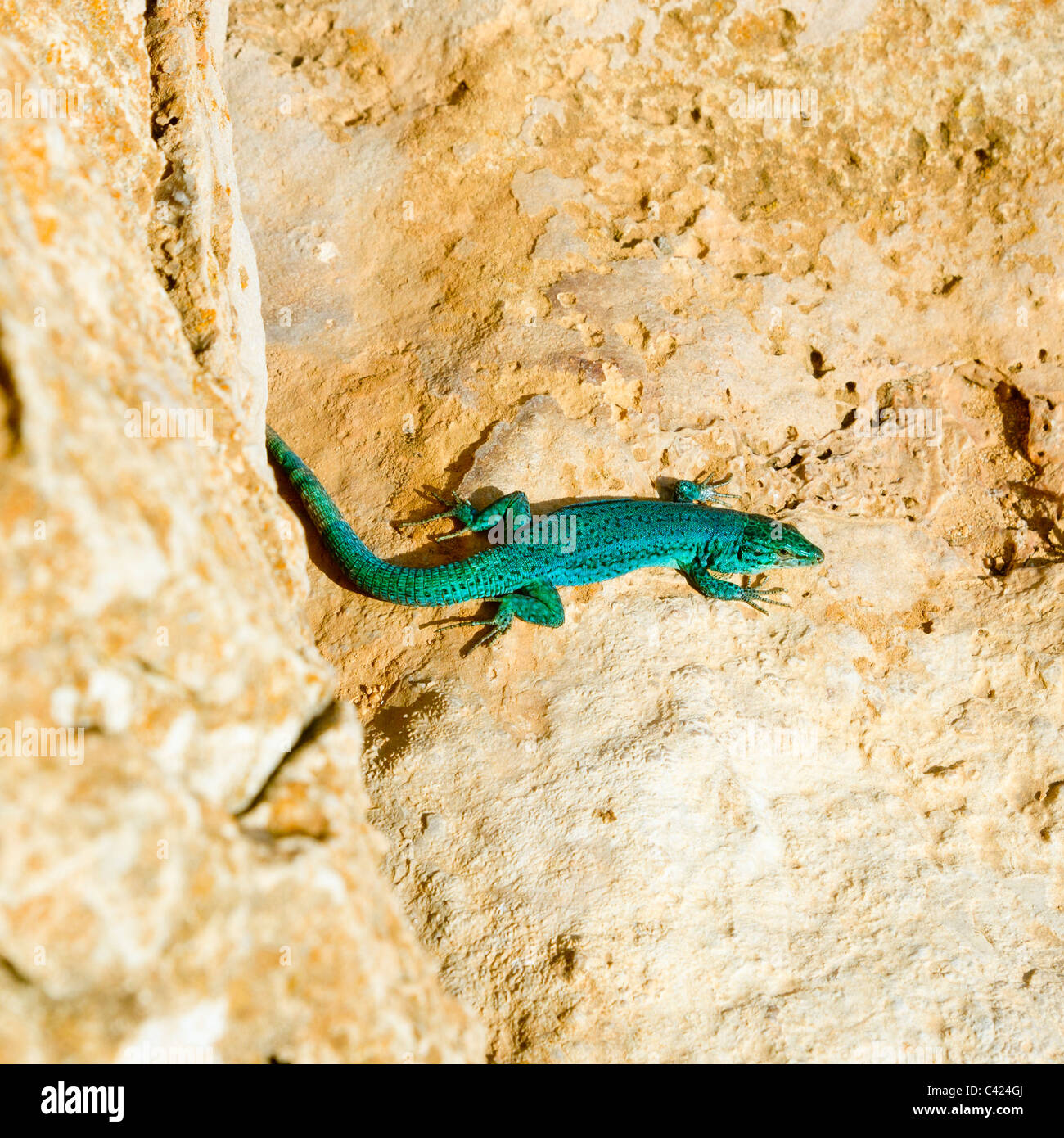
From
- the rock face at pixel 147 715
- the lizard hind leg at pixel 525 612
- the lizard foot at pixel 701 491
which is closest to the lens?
the rock face at pixel 147 715

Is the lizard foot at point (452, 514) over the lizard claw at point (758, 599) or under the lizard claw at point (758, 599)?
over

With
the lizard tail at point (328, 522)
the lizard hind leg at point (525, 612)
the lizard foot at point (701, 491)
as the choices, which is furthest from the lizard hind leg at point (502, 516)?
the lizard foot at point (701, 491)

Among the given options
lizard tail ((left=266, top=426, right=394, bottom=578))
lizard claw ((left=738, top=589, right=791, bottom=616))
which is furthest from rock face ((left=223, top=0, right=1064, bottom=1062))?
lizard tail ((left=266, top=426, right=394, bottom=578))

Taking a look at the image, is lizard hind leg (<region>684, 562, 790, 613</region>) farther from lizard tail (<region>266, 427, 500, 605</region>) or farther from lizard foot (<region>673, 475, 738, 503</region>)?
lizard tail (<region>266, 427, 500, 605</region>)

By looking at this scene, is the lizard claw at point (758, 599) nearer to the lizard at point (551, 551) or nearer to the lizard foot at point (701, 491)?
the lizard at point (551, 551)

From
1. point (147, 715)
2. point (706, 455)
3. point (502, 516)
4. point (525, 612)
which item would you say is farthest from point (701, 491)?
point (147, 715)

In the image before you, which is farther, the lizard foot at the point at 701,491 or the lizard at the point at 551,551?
the lizard foot at the point at 701,491

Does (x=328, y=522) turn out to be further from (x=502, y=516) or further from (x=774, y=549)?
(x=774, y=549)
